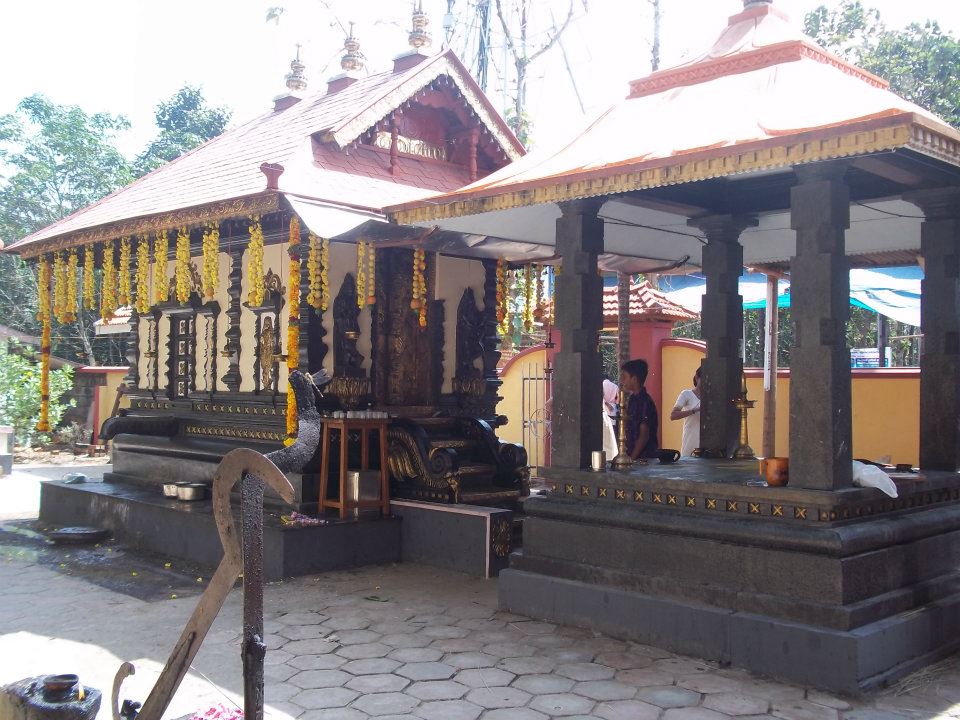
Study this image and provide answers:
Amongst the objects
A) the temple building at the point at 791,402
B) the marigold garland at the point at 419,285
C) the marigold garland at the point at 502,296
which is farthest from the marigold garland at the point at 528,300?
the temple building at the point at 791,402

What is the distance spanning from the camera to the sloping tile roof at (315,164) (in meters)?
8.38

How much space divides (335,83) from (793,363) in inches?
309

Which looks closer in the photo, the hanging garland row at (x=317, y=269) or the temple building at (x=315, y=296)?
the hanging garland row at (x=317, y=269)

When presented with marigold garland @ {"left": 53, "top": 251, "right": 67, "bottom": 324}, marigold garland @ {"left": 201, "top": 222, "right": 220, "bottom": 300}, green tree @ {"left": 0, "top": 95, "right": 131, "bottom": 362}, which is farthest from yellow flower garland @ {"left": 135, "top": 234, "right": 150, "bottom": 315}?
green tree @ {"left": 0, "top": 95, "right": 131, "bottom": 362}

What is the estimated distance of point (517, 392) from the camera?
582 inches

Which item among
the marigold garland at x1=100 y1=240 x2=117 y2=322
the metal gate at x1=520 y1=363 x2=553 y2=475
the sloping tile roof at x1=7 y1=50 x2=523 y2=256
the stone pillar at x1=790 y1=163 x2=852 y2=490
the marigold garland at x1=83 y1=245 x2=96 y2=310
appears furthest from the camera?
the metal gate at x1=520 y1=363 x2=553 y2=475

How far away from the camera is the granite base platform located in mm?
7520

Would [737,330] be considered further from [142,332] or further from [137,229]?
[142,332]

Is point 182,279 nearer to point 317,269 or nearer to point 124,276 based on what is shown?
point 124,276

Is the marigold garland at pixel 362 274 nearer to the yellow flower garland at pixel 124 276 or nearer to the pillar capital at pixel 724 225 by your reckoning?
the pillar capital at pixel 724 225

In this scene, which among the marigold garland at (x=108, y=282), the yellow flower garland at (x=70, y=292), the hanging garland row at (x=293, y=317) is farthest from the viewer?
the yellow flower garland at (x=70, y=292)

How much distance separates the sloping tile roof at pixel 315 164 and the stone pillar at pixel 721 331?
3.01 m

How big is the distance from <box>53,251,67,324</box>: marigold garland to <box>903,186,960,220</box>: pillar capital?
370 inches

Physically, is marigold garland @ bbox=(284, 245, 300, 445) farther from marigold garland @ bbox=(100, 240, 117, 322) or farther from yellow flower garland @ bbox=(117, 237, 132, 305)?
marigold garland @ bbox=(100, 240, 117, 322)
